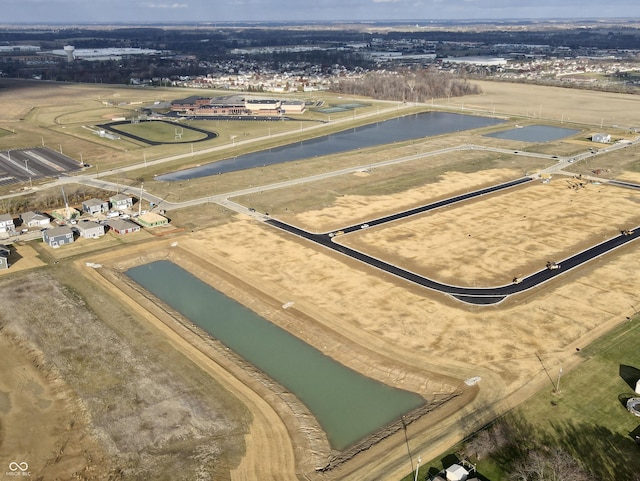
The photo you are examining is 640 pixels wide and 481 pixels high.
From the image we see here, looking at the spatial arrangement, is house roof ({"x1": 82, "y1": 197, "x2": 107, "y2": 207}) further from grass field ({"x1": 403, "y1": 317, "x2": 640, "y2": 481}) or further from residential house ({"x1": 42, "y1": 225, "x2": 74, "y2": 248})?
grass field ({"x1": 403, "y1": 317, "x2": 640, "y2": 481})

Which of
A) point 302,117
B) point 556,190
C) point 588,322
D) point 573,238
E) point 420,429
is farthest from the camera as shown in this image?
point 302,117

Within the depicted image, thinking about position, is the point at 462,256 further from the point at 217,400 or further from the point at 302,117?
the point at 302,117

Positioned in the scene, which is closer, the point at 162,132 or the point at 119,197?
the point at 119,197

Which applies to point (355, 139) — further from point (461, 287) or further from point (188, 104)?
point (461, 287)

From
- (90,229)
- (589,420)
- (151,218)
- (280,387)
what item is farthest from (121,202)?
(589,420)

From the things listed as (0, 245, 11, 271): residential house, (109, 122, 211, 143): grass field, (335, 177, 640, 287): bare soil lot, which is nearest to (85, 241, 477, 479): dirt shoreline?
(0, 245, 11, 271): residential house

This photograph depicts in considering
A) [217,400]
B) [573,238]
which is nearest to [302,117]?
[573,238]
